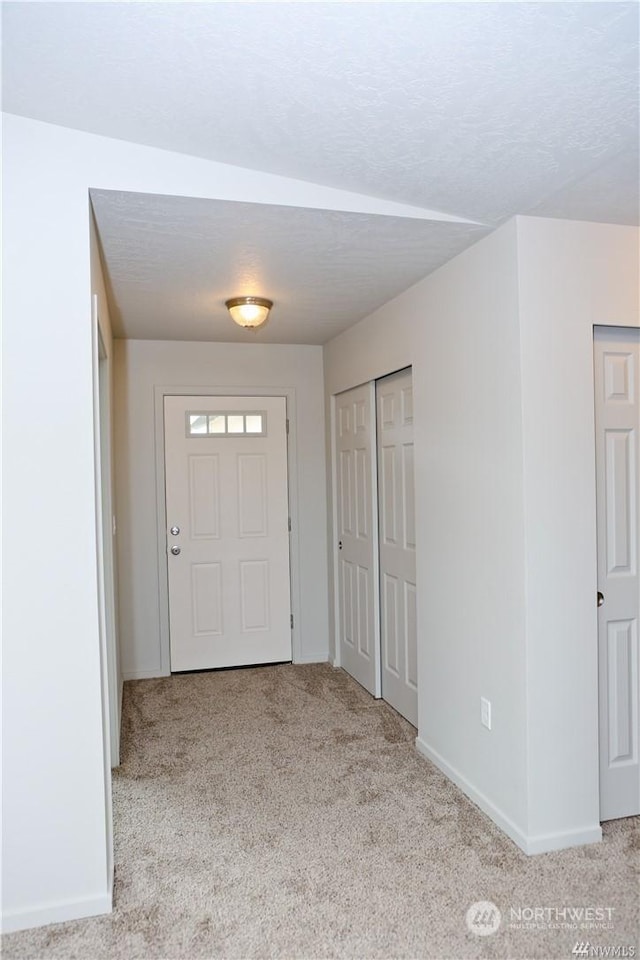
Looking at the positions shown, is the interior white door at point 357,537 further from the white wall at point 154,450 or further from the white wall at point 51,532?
the white wall at point 51,532

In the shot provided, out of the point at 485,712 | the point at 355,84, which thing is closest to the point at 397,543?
the point at 485,712

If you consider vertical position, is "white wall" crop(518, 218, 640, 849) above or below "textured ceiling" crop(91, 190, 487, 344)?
below

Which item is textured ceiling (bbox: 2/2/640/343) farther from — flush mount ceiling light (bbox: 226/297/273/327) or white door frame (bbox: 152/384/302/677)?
white door frame (bbox: 152/384/302/677)

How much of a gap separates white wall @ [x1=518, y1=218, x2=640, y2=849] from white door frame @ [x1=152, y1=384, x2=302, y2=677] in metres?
2.53

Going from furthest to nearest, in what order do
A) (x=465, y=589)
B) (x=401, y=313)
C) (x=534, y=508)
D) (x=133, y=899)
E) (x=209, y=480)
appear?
(x=209, y=480)
(x=401, y=313)
(x=465, y=589)
(x=534, y=508)
(x=133, y=899)

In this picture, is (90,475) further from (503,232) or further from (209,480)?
(209,480)

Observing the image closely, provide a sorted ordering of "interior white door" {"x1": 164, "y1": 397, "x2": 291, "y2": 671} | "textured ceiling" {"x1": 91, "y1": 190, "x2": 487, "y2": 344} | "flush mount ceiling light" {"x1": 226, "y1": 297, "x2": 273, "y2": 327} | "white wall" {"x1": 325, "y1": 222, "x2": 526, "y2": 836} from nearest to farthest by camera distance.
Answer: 1. "textured ceiling" {"x1": 91, "y1": 190, "x2": 487, "y2": 344}
2. "white wall" {"x1": 325, "y1": 222, "x2": 526, "y2": 836}
3. "flush mount ceiling light" {"x1": 226, "y1": 297, "x2": 273, "y2": 327}
4. "interior white door" {"x1": 164, "y1": 397, "x2": 291, "y2": 671}

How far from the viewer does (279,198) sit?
223 cm

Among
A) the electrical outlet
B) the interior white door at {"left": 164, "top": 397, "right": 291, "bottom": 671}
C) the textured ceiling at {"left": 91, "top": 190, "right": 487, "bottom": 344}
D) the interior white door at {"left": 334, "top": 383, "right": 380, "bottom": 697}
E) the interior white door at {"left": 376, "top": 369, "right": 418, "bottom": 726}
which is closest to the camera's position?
the textured ceiling at {"left": 91, "top": 190, "right": 487, "bottom": 344}

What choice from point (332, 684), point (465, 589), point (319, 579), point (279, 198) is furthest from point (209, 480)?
point (279, 198)

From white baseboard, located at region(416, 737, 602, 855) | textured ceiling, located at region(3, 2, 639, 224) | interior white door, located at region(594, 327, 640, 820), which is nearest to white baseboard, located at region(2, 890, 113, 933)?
white baseboard, located at region(416, 737, 602, 855)

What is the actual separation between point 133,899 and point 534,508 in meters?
1.87

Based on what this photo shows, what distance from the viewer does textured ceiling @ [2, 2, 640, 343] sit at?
1437 millimetres

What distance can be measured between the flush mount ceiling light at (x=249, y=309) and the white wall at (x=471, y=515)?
68cm
